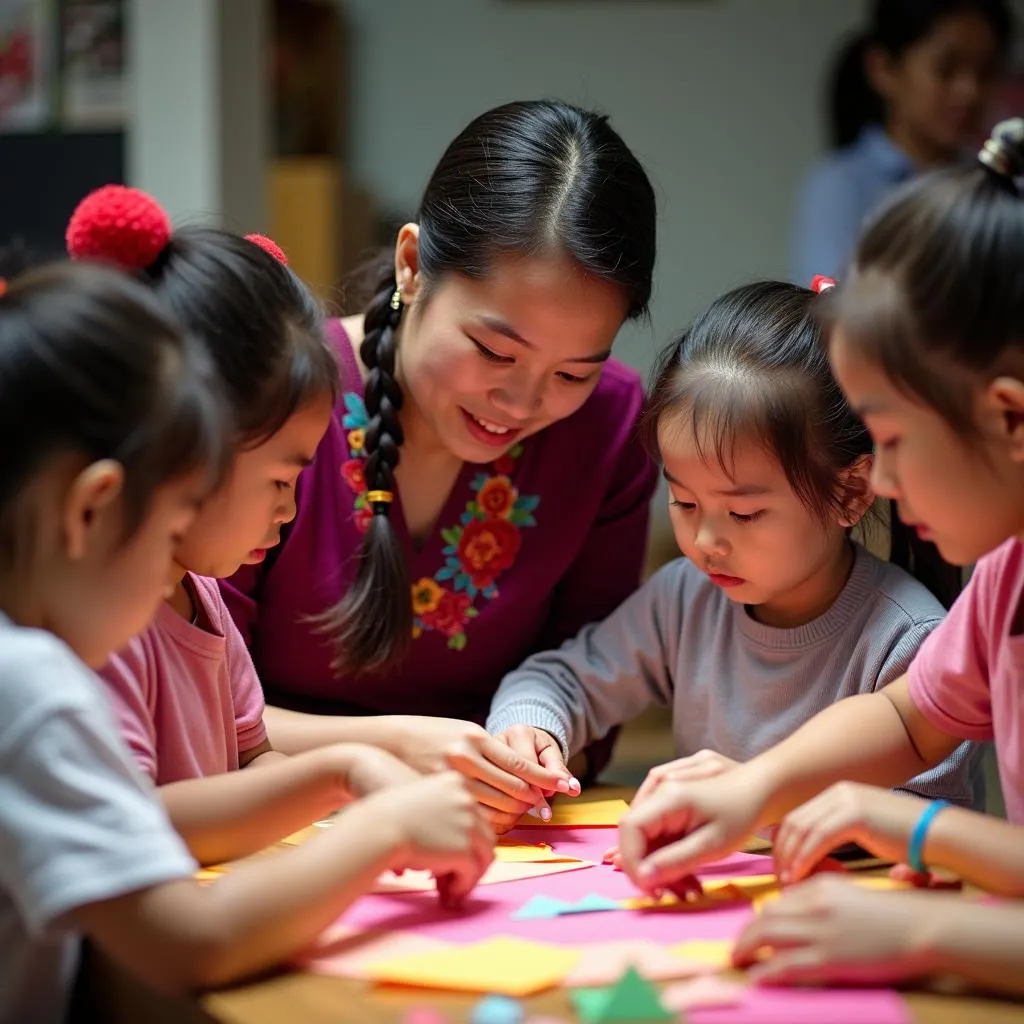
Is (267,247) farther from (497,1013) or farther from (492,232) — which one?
(497,1013)

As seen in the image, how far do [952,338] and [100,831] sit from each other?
0.60 meters

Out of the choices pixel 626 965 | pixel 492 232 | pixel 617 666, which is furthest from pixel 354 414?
pixel 626 965

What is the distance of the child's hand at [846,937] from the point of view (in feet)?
2.79

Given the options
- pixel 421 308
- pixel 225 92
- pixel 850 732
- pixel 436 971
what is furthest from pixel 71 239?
pixel 225 92

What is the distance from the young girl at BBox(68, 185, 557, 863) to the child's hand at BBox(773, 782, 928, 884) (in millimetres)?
332

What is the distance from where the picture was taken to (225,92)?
2730 millimetres

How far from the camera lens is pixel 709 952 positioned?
36.5 inches

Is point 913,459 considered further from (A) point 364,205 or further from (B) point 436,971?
(A) point 364,205

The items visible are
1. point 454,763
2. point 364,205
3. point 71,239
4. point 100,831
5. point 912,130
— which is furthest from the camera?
point 364,205

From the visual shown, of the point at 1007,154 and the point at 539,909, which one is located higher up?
the point at 1007,154

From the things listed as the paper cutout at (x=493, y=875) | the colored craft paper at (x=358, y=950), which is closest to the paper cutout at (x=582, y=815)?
the paper cutout at (x=493, y=875)

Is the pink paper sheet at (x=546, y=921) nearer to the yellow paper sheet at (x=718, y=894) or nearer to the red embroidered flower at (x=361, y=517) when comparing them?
the yellow paper sheet at (x=718, y=894)

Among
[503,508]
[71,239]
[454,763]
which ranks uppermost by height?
[71,239]

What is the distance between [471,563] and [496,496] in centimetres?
8
